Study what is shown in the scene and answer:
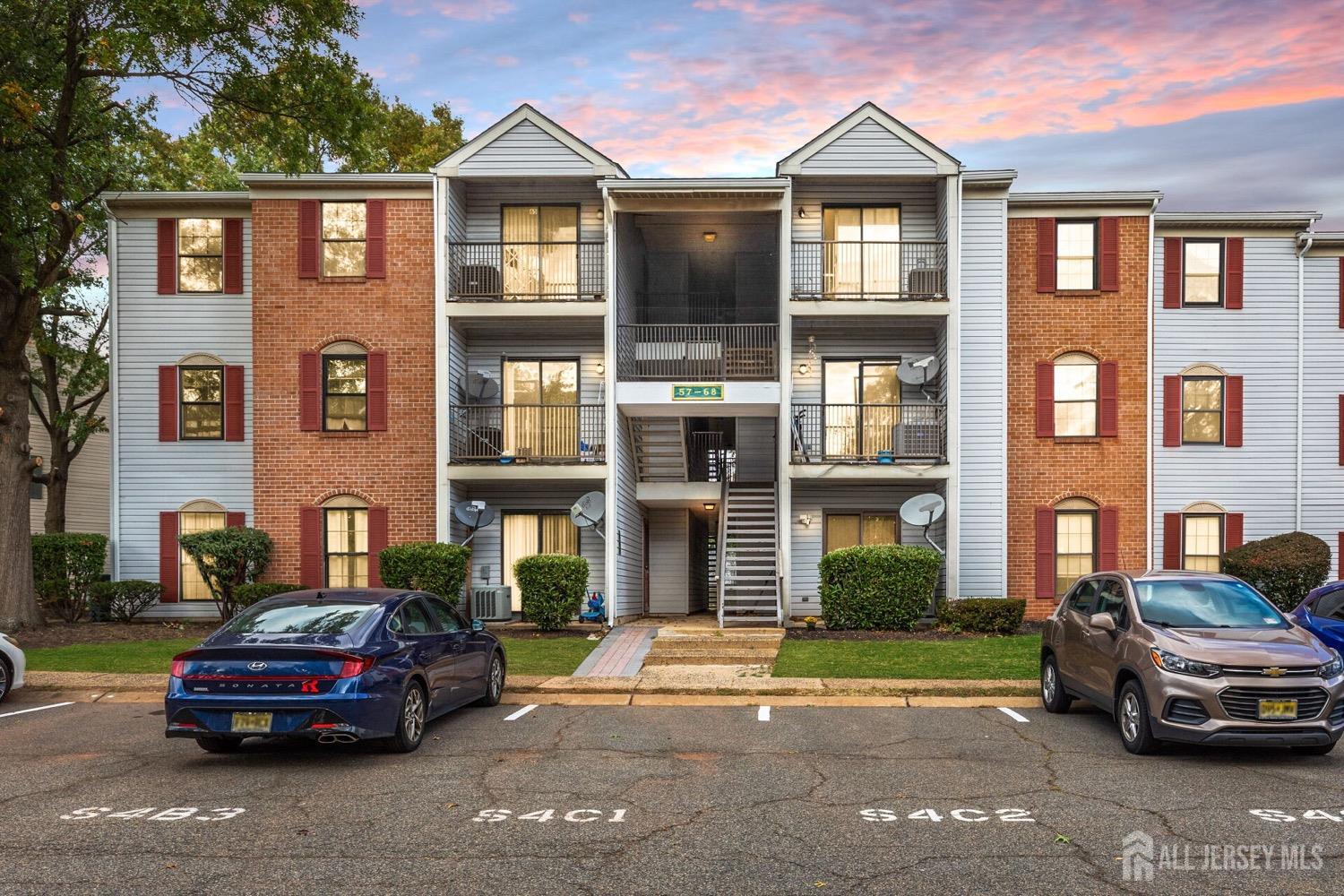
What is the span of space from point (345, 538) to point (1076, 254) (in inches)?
633

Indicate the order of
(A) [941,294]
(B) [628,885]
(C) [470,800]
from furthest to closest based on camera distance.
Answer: (A) [941,294] → (C) [470,800] → (B) [628,885]

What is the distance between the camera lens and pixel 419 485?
20.3 metres

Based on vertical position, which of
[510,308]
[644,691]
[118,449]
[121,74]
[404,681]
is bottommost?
[644,691]

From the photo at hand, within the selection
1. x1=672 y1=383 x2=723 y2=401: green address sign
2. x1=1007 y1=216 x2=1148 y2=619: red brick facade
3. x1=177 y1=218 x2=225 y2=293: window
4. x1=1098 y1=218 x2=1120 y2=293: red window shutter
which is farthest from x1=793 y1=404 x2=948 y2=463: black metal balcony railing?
x1=177 y1=218 x2=225 y2=293: window

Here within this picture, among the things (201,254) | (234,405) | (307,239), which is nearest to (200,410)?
(234,405)

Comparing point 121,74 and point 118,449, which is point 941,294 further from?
point 118,449

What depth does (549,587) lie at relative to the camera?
17859 mm

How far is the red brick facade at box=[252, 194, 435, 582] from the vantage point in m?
20.3

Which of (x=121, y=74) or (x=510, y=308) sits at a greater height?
(x=121, y=74)

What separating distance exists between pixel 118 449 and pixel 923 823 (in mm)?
19579

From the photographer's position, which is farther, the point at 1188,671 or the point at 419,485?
the point at 419,485

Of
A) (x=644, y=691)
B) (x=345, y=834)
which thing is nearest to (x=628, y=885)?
(x=345, y=834)

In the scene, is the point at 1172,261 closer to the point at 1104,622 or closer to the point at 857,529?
the point at 857,529

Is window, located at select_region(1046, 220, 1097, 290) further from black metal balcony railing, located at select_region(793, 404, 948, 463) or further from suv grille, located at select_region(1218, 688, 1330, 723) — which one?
suv grille, located at select_region(1218, 688, 1330, 723)
